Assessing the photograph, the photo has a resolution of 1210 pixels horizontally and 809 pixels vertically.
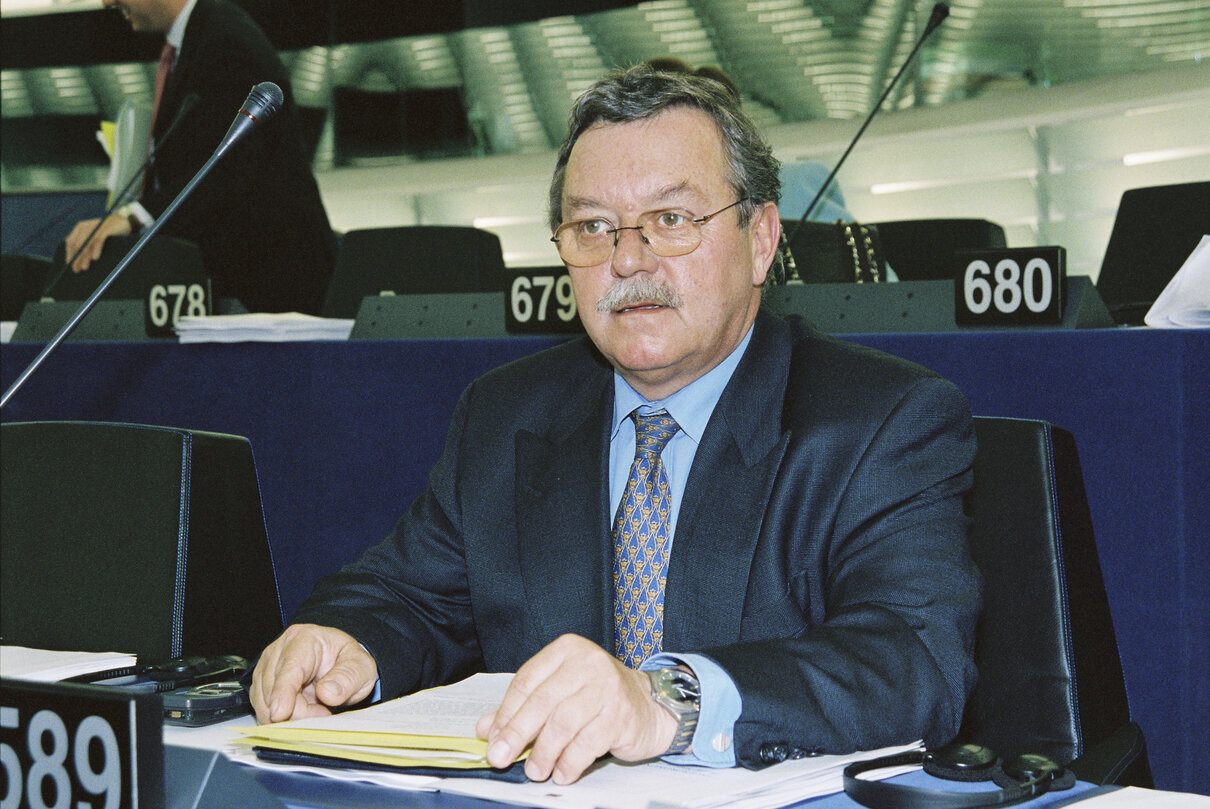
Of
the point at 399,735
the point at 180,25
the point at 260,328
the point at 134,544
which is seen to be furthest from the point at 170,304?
the point at 399,735

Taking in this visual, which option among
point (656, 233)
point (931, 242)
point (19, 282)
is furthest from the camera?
point (19, 282)

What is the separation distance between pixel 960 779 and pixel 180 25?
10.2 ft

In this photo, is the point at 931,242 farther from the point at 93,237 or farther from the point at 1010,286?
the point at 93,237

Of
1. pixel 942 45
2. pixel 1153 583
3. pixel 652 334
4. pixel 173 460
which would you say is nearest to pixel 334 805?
pixel 652 334

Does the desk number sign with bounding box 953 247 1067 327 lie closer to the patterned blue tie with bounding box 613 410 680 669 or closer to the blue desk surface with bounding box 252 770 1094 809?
the patterned blue tie with bounding box 613 410 680 669

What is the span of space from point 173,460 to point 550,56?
→ 5.56 m

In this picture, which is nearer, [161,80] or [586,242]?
[586,242]

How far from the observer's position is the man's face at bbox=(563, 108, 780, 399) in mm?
1279

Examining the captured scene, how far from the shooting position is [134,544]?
147cm

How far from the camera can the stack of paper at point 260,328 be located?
2457 millimetres

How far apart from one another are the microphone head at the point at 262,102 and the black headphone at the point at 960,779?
0.76 m

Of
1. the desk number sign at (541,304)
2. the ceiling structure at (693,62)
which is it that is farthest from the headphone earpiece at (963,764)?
the ceiling structure at (693,62)

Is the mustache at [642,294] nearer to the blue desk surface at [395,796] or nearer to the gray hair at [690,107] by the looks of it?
the gray hair at [690,107]

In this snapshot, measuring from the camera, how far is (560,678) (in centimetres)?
82
